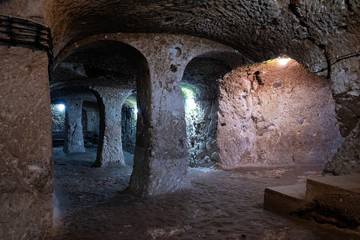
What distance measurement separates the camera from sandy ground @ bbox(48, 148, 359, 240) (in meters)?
2.27

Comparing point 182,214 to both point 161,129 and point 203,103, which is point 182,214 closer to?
point 161,129

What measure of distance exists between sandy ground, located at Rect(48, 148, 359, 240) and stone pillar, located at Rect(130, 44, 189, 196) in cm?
24

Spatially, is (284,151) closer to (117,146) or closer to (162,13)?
(117,146)

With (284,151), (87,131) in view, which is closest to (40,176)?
(284,151)

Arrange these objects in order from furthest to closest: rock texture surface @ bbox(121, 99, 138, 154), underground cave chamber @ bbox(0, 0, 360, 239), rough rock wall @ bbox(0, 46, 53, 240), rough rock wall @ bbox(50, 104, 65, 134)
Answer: rough rock wall @ bbox(50, 104, 65, 134)
rock texture surface @ bbox(121, 99, 138, 154)
underground cave chamber @ bbox(0, 0, 360, 239)
rough rock wall @ bbox(0, 46, 53, 240)

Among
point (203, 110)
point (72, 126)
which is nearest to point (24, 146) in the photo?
point (203, 110)

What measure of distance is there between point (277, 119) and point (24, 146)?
17.7 ft

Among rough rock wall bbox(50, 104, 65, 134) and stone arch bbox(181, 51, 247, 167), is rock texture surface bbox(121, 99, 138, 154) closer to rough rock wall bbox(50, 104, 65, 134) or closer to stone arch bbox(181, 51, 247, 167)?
stone arch bbox(181, 51, 247, 167)

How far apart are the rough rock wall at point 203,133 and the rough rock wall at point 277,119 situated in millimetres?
187

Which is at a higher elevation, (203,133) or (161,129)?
(161,129)

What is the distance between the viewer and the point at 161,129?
370 cm

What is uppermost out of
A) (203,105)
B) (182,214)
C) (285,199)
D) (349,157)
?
(203,105)

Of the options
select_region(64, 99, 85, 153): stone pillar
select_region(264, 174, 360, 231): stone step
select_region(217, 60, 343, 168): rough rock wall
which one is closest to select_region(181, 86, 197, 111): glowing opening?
select_region(217, 60, 343, 168): rough rock wall

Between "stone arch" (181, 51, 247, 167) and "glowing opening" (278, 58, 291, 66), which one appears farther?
"glowing opening" (278, 58, 291, 66)
